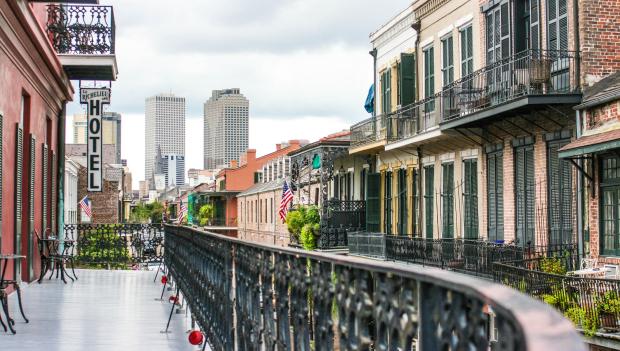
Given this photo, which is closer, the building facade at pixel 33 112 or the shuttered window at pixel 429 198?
the building facade at pixel 33 112

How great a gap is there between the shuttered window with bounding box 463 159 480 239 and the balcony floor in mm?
9443

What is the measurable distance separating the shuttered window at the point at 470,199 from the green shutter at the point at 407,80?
5391mm

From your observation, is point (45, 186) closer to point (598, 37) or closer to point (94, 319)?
point (94, 319)

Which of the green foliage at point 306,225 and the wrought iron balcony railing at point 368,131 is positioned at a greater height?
the wrought iron balcony railing at point 368,131

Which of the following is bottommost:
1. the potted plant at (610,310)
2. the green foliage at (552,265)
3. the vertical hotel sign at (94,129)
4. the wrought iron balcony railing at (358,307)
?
the potted plant at (610,310)

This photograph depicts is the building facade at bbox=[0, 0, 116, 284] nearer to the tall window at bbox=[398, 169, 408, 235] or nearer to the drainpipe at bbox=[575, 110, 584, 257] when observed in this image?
the drainpipe at bbox=[575, 110, 584, 257]

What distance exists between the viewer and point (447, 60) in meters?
26.2

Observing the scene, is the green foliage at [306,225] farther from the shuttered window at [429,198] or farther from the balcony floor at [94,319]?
the balcony floor at [94,319]

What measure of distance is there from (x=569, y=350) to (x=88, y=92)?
891 inches

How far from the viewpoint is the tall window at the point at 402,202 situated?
29641mm

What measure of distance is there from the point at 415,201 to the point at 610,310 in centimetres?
1449

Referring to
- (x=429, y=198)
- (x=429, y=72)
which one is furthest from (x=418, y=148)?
(x=429, y=72)

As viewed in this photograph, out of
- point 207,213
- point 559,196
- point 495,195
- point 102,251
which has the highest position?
point 207,213

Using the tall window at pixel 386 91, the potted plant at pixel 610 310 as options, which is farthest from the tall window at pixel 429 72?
the potted plant at pixel 610 310
